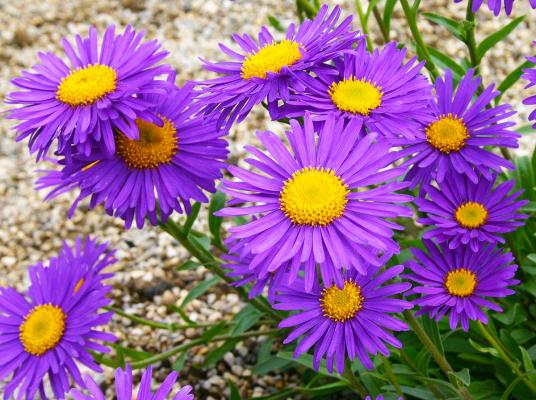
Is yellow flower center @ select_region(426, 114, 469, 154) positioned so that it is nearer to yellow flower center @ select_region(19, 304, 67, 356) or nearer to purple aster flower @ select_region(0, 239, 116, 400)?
purple aster flower @ select_region(0, 239, 116, 400)

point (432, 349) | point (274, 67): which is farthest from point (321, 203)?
point (432, 349)

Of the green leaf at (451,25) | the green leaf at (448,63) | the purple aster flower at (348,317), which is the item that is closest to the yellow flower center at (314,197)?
the purple aster flower at (348,317)

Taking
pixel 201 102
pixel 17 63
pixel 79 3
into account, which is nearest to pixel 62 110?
pixel 201 102

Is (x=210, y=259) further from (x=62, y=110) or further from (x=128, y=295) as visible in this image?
(x=128, y=295)

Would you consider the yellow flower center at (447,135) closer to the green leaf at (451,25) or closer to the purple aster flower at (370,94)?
the purple aster flower at (370,94)

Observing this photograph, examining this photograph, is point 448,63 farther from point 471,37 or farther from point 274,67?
point 274,67

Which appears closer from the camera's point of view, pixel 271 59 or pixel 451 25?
pixel 271 59
